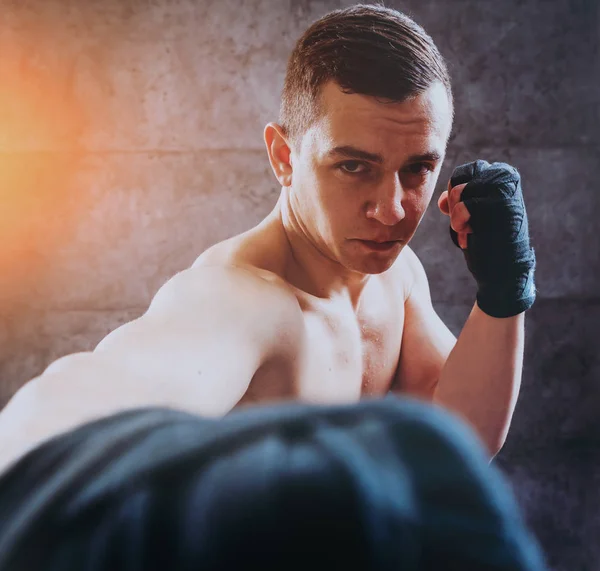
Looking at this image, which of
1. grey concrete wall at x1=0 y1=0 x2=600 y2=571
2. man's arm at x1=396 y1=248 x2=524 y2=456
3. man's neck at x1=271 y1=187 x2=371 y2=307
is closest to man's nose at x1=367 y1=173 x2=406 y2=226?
man's neck at x1=271 y1=187 x2=371 y2=307

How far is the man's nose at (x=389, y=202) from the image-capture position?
0.72m

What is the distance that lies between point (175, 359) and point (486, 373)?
1.60 feet

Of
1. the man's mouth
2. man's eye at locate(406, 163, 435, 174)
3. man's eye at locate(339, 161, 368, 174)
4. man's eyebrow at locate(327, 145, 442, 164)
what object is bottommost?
the man's mouth

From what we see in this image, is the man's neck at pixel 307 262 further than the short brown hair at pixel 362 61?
Yes

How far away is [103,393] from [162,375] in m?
0.09

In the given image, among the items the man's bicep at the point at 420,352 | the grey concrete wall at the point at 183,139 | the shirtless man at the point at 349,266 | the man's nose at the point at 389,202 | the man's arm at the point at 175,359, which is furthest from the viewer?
the grey concrete wall at the point at 183,139

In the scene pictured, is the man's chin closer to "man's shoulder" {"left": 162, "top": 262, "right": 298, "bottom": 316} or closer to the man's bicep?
"man's shoulder" {"left": 162, "top": 262, "right": 298, "bottom": 316}

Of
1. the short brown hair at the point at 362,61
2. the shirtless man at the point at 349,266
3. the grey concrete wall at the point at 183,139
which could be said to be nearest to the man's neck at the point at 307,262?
the shirtless man at the point at 349,266

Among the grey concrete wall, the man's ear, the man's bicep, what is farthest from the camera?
the grey concrete wall

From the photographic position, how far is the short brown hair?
0.70 m

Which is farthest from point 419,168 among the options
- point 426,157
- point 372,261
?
point 372,261

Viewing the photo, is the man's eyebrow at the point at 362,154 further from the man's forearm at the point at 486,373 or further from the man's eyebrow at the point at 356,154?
the man's forearm at the point at 486,373

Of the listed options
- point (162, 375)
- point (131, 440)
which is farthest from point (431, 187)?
point (131, 440)

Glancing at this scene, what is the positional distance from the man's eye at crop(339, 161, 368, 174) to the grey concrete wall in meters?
0.83
